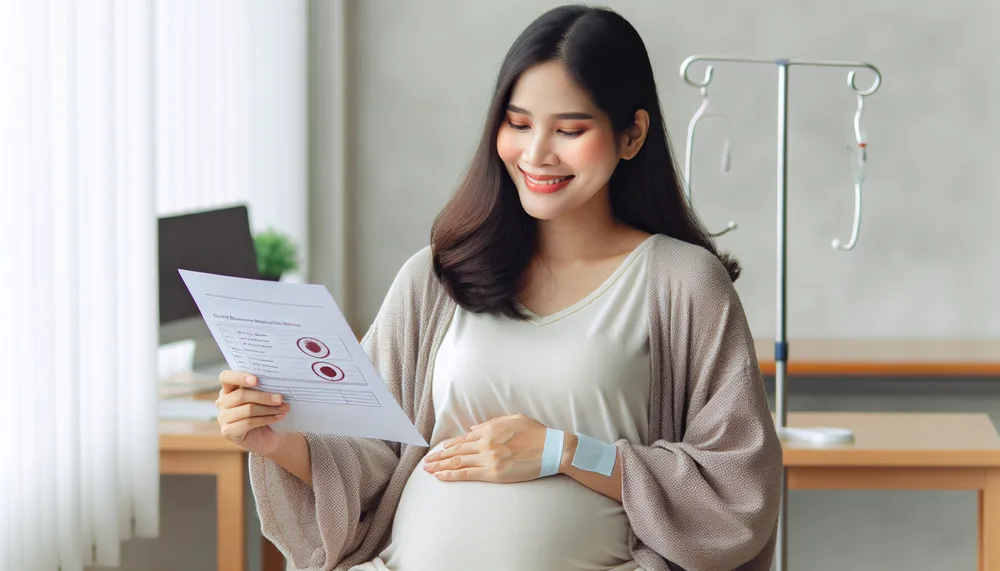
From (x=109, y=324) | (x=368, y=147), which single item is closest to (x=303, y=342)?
(x=109, y=324)

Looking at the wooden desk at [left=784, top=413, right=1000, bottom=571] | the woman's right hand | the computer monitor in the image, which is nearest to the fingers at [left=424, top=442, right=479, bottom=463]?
the woman's right hand

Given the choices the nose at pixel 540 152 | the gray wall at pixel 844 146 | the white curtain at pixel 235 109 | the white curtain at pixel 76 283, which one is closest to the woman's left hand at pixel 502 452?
the nose at pixel 540 152

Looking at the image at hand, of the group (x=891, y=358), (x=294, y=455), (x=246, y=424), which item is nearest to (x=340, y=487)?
(x=294, y=455)

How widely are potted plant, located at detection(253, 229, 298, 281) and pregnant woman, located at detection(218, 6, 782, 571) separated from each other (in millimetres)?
1624

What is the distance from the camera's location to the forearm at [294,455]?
1571 millimetres

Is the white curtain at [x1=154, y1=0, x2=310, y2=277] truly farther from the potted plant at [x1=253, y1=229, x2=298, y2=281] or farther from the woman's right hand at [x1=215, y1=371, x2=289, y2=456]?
the woman's right hand at [x1=215, y1=371, x2=289, y2=456]

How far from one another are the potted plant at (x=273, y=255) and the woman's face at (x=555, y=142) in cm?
179

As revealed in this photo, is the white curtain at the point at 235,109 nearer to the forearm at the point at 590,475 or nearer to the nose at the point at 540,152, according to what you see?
the nose at the point at 540,152

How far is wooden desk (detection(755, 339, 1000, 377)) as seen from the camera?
3320 millimetres

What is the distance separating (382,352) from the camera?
1.70 metres

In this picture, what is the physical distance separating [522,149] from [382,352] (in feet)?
1.17

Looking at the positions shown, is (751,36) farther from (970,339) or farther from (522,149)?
(522,149)

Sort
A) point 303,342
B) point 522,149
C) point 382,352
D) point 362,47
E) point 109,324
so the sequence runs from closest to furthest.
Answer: point 303,342 → point 522,149 → point 382,352 → point 109,324 → point 362,47

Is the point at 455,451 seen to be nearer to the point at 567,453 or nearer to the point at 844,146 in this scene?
the point at 567,453
